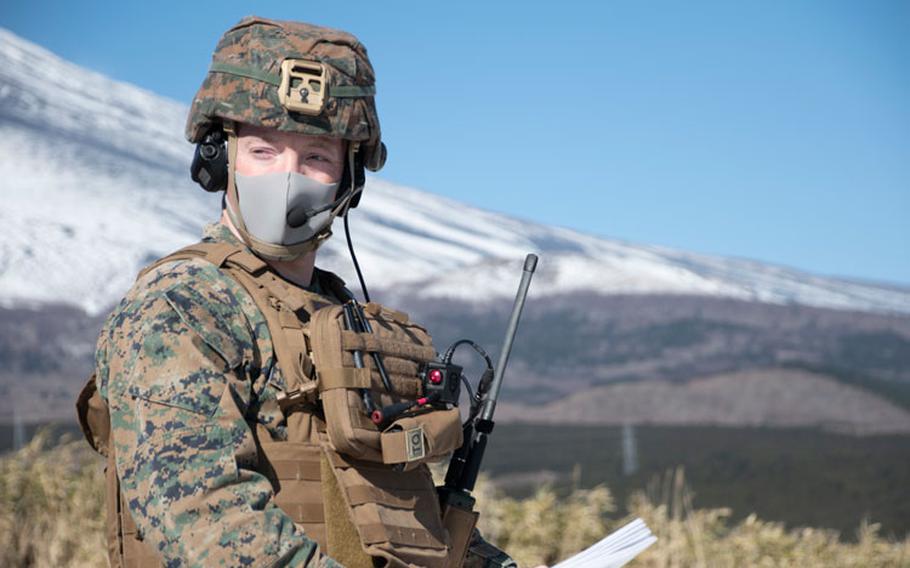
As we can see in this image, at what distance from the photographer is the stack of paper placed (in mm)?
3084

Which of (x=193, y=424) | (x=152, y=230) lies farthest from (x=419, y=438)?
(x=152, y=230)

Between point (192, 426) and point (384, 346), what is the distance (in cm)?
58

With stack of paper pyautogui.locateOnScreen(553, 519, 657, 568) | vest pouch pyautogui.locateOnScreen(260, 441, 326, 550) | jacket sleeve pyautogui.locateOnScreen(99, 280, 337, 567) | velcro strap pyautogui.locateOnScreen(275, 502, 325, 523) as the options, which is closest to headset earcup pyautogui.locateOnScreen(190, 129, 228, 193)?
jacket sleeve pyautogui.locateOnScreen(99, 280, 337, 567)

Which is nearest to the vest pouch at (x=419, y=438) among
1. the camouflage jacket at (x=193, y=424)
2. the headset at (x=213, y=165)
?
the camouflage jacket at (x=193, y=424)

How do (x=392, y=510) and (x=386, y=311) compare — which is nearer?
(x=392, y=510)

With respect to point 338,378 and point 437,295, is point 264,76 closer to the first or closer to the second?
point 338,378

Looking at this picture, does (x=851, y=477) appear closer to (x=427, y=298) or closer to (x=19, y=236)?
(x=427, y=298)

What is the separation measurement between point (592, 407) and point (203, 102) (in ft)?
148

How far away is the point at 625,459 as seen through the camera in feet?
112

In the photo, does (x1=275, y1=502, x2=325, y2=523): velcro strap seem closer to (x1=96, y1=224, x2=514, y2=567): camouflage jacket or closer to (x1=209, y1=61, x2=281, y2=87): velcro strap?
(x1=96, y1=224, x2=514, y2=567): camouflage jacket

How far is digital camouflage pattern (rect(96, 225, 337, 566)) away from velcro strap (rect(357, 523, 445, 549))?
205mm

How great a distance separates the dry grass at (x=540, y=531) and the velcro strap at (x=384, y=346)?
562 cm

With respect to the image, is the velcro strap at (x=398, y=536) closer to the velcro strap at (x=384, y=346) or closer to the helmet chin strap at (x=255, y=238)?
the velcro strap at (x=384, y=346)

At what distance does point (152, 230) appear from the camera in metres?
62.4
